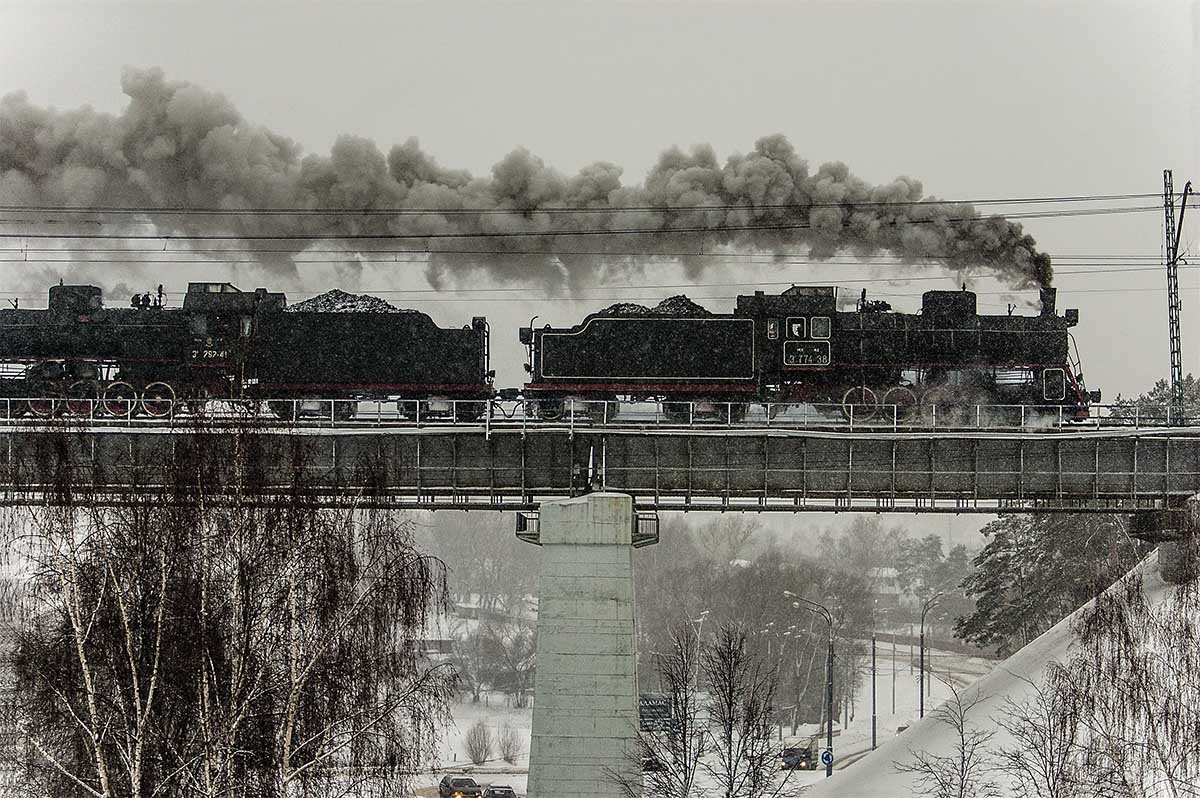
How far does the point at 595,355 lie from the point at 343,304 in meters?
7.22

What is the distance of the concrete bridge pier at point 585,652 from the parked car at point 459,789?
16388 mm

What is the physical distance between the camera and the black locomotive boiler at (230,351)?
116 feet

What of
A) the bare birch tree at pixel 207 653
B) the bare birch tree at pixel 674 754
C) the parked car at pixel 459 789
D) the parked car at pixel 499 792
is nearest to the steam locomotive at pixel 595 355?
the bare birch tree at pixel 674 754

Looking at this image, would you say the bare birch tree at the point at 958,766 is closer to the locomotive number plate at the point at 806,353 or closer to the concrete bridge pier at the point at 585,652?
the concrete bridge pier at the point at 585,652

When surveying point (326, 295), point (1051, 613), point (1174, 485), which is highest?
point (326, 295)

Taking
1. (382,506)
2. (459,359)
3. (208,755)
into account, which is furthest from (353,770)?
(459,359)

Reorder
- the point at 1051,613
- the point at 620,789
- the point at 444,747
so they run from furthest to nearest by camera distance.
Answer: the point at 444,747 < the point at 1051,613 < the point at 620,789

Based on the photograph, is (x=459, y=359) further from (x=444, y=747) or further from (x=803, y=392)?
(x=444, y=747)

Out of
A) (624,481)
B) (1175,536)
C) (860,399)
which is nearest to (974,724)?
(1175,536)

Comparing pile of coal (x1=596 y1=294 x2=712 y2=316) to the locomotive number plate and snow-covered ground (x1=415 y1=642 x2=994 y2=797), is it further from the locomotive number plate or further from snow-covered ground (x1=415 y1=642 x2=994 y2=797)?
snow-covered ground (x1=415 y1=642 x2=994 y2=797)

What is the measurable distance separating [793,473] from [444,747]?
33541 mm

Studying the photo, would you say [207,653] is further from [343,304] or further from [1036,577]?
[1036,577]

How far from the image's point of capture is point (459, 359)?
35719mm

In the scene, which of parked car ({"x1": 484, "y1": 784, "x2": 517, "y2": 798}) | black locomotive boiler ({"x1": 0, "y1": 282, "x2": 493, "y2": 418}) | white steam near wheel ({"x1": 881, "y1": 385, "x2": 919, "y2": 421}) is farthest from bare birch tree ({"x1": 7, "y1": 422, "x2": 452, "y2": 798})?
parked car ({"x1": 484, "y1": 784, "x2": 517, "y2": 798})
